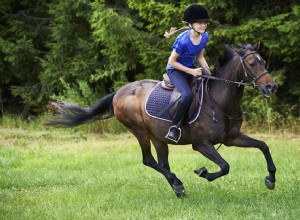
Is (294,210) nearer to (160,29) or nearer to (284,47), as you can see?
(284,47)

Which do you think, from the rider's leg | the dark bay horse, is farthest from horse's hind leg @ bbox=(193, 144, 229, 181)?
the rider's leg

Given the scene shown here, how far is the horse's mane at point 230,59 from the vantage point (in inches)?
298

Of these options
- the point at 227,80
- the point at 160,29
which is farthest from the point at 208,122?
the point at 160,29

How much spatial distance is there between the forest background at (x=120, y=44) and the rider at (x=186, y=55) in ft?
27.7

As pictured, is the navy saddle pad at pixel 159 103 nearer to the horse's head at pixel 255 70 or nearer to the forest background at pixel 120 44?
the horse's head at pixel 255 70

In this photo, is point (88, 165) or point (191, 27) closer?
point (191, 27)

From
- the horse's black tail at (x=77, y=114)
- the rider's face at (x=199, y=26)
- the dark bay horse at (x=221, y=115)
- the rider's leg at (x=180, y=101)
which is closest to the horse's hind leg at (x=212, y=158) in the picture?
the dark bay horse at (x=221, y=115)

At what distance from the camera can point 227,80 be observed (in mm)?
7688

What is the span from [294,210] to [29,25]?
19288 millimetres

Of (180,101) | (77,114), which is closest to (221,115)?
(180,101)

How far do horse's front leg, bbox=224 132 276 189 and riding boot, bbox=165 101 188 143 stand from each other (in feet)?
2.25

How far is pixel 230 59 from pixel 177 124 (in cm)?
118

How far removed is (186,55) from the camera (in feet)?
26.0

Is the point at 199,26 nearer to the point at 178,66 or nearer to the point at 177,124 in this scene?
the point at 178,66
